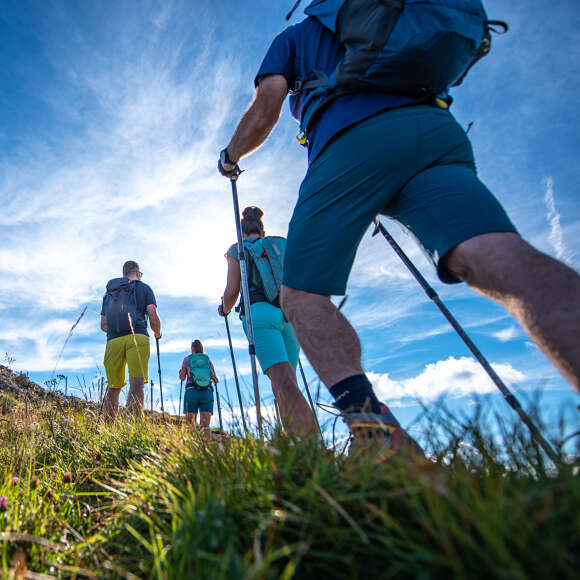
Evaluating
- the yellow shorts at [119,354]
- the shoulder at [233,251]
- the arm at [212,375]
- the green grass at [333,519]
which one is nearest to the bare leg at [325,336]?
the green grass at [333,519]

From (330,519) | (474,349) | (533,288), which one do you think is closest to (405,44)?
(533,288)

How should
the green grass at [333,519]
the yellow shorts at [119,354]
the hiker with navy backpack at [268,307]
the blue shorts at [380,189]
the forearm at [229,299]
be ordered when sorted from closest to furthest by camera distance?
the green grass at [333,519] → the blue shorts at [380,189] → the hiker with navy backpack at [268,307] → the forearm at [229,299] → the yellow shorts at [119,354]

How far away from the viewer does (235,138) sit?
271 centimetres

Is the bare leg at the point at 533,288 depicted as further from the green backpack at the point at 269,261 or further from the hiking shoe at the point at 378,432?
the green backpack at the point at 269,261

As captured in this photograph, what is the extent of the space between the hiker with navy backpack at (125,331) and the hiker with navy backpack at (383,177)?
17.6ft

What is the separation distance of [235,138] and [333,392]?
5.95 ft

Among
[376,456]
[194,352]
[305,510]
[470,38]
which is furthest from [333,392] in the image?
[194,352]

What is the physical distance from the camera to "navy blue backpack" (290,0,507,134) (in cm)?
183

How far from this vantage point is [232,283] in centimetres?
452

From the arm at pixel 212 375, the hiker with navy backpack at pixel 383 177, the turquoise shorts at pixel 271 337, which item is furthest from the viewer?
the arm at pixel 212 375

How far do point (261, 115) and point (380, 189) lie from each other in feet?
3.16

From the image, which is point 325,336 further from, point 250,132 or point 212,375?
point 212,375

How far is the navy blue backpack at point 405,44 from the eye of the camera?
1.83 m

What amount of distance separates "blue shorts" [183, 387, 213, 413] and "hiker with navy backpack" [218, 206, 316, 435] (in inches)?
201
